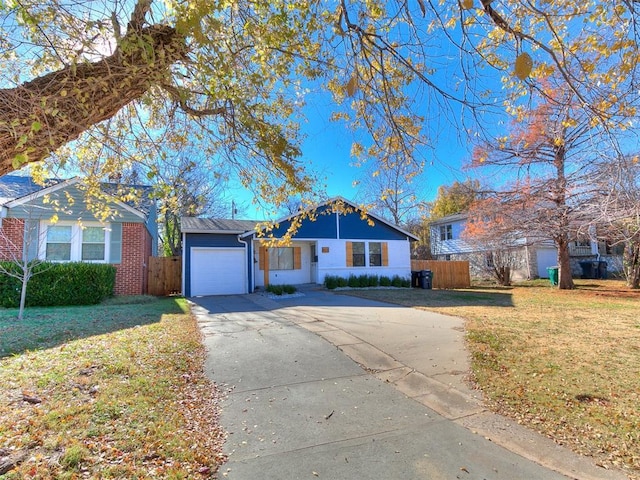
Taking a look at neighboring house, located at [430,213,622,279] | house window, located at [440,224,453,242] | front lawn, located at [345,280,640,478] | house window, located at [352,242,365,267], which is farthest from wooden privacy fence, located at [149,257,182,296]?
house window, located at [440,224,453,242]

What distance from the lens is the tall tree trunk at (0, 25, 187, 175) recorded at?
2.71 metres

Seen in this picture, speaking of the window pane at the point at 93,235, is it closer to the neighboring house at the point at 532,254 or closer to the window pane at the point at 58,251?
the window pane at the point at 58,251

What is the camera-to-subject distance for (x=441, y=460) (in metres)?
2.85

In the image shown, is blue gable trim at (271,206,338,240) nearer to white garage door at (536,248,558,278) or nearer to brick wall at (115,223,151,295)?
brick wall at (115,223,151,295)

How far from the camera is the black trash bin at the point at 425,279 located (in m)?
19.7

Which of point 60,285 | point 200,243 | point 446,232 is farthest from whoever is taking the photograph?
point 446,232

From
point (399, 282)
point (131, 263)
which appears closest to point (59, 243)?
point (131, 263)

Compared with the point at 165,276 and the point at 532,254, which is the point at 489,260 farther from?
the point at 165,276

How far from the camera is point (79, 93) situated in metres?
2.90

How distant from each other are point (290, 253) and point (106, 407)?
15194mm

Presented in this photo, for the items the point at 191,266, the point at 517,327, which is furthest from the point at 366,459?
the point at 191,266

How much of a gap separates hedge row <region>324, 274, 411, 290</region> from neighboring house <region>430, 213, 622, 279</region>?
5841 millimetres

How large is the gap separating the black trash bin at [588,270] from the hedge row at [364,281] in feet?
45.7

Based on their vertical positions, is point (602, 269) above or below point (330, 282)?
above
